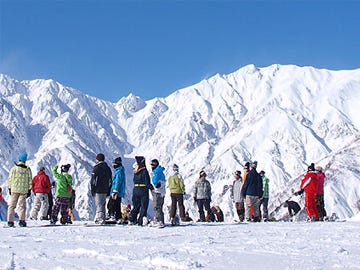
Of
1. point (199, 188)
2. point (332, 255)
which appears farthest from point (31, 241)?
point (199, 188)

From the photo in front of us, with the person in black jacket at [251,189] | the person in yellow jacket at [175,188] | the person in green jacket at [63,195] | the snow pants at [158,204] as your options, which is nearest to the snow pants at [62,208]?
the person in green jacket at [63,195]

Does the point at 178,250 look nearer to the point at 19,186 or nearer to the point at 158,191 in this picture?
the point at 158,191

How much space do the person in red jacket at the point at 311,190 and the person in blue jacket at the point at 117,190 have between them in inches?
290

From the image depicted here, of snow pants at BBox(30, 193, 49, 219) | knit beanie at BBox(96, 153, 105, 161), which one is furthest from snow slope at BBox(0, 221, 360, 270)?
snow pants at BBox(30, 193, 49, 219)

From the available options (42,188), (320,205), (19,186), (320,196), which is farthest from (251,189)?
(19,186)

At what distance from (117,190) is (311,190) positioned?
788 cm

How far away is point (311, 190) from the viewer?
21.3 metres

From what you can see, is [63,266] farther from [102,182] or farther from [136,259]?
[102,182]

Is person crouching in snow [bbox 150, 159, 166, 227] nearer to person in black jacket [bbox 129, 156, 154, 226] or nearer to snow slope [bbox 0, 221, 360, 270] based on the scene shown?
person in black jacket [bbox 129, 156, 154, 226]

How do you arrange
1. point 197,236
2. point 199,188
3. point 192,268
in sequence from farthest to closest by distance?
point 199,188
point 197,236
point 192,268

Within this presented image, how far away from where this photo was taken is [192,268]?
8.68 m

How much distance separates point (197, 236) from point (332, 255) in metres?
4.24

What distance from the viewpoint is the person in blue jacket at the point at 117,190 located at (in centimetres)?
1800

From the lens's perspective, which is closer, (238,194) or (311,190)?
(311,190)
